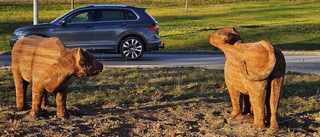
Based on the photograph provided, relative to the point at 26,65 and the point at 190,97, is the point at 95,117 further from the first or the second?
the point at 190,97

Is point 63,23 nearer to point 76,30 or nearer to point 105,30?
point 76,30

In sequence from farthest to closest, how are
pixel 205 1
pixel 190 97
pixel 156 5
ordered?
pixel 205 1 < pixel 156 5 < pixel 190 97

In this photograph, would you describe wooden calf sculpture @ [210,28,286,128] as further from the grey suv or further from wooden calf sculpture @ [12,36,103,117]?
the grey suv

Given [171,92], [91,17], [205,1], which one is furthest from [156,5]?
[171,92]

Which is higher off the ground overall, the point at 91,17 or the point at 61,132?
the point at 91,17

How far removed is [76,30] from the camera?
535 inches

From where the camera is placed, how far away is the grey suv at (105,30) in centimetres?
1352

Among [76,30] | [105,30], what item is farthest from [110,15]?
[76,30]

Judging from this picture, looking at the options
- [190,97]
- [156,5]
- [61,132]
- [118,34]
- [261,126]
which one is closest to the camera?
[61,132]

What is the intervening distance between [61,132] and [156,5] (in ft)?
156

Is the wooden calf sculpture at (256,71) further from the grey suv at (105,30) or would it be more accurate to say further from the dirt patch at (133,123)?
the grey suv at (105,30)

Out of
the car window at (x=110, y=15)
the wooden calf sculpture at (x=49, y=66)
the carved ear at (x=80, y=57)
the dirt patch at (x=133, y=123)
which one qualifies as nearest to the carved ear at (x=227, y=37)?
the dirt patch at (x=133, y=123)

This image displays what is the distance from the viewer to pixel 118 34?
1381cm

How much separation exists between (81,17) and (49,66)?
861 cm
